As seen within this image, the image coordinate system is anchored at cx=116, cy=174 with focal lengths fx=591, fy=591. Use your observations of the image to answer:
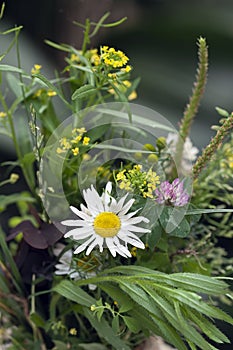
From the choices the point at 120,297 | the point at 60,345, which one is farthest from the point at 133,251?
the point at 60,345

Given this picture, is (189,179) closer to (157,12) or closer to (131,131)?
(131,131)

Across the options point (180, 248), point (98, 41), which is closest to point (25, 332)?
point (180, 248)

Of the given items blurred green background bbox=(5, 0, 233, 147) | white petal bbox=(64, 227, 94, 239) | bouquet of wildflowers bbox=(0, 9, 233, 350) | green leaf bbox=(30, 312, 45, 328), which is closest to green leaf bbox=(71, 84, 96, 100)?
bouquet of wildflowers bbox=(0, 9, 233, 350)

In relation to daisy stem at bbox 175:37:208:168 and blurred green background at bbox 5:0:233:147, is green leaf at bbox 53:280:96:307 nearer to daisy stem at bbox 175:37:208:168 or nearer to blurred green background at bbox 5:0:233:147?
daisy stem at bbox 175:37:208:168

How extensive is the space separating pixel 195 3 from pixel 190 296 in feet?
2.11

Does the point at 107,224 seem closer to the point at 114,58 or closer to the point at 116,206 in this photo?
the point at 116,206

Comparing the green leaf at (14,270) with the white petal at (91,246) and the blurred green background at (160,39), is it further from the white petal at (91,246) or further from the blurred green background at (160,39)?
the blurred green background at (160,39)

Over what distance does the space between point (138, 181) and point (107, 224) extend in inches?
1.6

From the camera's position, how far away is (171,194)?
463mm

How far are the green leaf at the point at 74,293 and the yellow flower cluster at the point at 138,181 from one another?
0.11 metres

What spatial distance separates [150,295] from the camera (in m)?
0.44

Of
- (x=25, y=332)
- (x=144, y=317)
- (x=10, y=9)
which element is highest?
(x=10, y=9)

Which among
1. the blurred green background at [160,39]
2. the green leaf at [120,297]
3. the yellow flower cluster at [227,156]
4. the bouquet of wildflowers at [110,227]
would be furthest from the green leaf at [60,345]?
the blurred green background at [160,39]

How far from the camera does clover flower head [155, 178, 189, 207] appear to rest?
46cm
